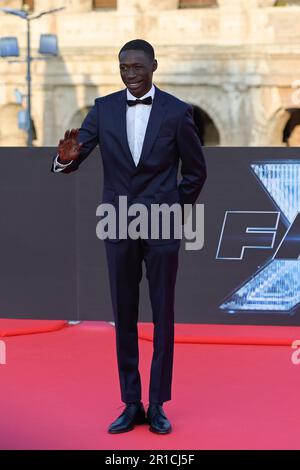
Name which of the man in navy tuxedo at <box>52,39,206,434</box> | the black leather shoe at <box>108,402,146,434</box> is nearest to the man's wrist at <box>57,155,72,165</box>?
the man in navy tuxedo at <box>52,39,206,434</box>

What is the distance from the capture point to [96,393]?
4.84 metres

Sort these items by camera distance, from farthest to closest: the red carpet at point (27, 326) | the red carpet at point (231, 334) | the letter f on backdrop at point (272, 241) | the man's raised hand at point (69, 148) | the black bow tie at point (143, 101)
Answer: the letter f on backdrop at point (272, 241), the red carpet at point (27, 326), the red carpet at point (231, 334), the black bow tie at point (143, 101), the man's raised hand at point (69, 148)

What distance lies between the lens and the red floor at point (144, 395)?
13.4ft

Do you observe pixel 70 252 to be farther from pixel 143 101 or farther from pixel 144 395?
pixel 143 101

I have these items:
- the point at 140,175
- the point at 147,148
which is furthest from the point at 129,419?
the point at 147,148

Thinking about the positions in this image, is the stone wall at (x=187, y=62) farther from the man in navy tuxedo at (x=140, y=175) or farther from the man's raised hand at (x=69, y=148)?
the man's raised hand at (x=69, y=148)

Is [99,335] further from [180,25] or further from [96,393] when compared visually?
[180,25]

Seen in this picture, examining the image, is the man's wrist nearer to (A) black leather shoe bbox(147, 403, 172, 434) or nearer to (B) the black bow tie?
(B) the black bow tie

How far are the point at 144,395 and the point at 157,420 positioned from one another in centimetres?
63

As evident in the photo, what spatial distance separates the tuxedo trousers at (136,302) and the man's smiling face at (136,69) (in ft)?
2.21

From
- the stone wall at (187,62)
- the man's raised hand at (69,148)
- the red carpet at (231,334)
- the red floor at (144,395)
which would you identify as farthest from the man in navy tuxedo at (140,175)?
the stone wall at (187,62)

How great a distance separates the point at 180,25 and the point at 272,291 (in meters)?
15.8

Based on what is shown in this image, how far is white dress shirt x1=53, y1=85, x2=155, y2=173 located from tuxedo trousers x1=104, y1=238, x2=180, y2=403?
403 millimetres

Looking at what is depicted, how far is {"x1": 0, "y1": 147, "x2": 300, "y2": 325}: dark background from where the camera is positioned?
21.2ft
